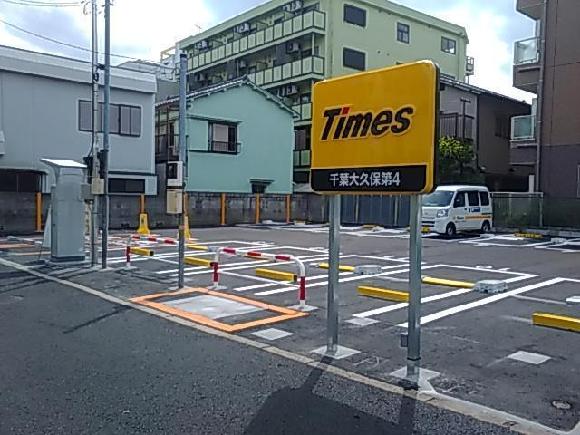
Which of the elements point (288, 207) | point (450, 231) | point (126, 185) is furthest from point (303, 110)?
point (450, 231)

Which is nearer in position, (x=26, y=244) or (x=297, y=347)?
(x=297, y=347)

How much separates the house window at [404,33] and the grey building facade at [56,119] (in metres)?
19.2

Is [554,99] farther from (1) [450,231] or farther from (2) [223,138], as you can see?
(2) [223,138]

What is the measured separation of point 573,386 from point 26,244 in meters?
15.2

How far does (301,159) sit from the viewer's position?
115 feet

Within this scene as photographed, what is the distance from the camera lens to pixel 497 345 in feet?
20.0

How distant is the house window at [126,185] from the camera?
25.5 metres

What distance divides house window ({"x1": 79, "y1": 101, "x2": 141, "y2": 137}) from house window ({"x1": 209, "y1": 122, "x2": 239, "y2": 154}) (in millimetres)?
→ 3911

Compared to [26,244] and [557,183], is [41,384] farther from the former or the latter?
→ [557,183]

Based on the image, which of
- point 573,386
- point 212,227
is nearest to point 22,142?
point 212,227

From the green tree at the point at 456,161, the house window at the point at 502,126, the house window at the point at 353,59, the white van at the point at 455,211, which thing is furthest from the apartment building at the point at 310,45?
the white van at the point at 455,211

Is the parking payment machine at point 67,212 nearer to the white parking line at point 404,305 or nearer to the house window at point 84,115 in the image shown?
the white parking line at point 404,305

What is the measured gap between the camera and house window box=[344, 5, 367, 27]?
35500 millimetres

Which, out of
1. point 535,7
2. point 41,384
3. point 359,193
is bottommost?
point 41,384
